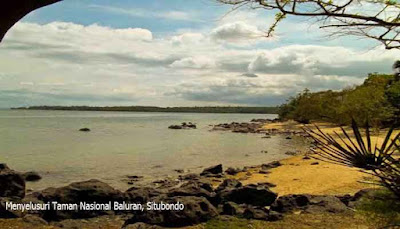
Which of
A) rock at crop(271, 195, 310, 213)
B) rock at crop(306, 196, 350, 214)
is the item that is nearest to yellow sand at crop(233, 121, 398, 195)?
rock at crop(306, 196, 350, 214)

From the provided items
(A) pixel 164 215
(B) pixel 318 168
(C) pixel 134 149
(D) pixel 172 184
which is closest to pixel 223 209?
(A) pixel 164 215

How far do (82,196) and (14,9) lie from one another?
1055 centimetres

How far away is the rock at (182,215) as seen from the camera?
9.42 m

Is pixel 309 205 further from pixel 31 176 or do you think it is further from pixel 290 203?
pixel 31 176

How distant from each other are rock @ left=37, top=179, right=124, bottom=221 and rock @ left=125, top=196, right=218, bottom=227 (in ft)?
7.03

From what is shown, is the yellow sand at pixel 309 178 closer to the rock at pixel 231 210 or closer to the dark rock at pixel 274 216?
the dark rock at pixel 274 216

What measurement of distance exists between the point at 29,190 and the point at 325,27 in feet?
54.9

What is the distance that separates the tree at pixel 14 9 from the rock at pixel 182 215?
762 centimetres

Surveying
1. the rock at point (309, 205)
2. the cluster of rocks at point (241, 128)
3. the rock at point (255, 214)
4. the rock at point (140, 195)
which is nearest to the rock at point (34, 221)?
the rock at point (140, 195)

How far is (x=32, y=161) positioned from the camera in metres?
29.7

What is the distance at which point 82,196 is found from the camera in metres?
12.1

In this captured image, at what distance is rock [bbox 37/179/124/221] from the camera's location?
443 inches

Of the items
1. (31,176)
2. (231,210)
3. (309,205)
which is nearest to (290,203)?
(309,205)

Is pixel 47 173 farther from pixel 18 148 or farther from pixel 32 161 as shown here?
pixel 18 148
